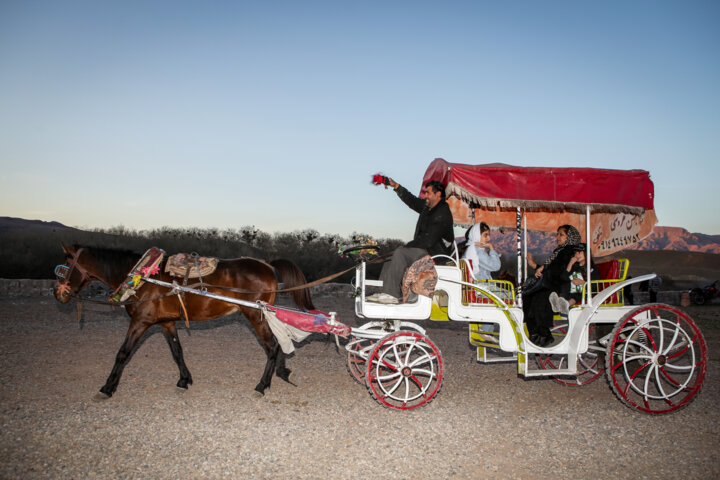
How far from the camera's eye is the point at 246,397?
5754 millimetres

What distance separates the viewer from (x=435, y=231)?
552 cm

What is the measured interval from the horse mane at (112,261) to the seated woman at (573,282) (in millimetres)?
5213

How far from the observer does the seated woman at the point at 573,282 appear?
5859 millimetres

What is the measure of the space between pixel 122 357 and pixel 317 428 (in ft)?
8.10

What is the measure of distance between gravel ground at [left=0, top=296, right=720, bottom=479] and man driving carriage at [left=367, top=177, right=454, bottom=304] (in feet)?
4.45

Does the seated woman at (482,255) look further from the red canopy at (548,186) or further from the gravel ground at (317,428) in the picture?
the gravel ground at (317,428)

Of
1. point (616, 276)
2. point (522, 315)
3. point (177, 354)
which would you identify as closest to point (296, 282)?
point (177, 354)

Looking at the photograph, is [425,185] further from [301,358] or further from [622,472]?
[301,358]

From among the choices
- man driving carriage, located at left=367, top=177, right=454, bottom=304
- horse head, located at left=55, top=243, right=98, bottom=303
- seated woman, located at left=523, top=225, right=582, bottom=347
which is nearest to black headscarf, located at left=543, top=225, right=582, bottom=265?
seated woman, located at left=523, top=225, right=582, bottom=347

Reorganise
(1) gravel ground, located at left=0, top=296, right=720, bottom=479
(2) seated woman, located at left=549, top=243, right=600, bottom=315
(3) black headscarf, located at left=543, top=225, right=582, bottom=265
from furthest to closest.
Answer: (3) black headscarf, located at left=543, top=225, right=582, bottom=265 < (2) seated woman, located at left=549, top=243, right=600, bottom=315 < (1) gravel ground, located at left=0, top=296, right=720, bottom=479

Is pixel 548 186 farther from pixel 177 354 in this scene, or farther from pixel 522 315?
pixel 177 354

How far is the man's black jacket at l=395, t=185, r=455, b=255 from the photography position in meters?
5.49

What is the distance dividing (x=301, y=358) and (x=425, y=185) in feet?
13.3

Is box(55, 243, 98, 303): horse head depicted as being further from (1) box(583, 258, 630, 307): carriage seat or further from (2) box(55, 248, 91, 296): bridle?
(1) box(583, 258, 630, 307): carriage seat
